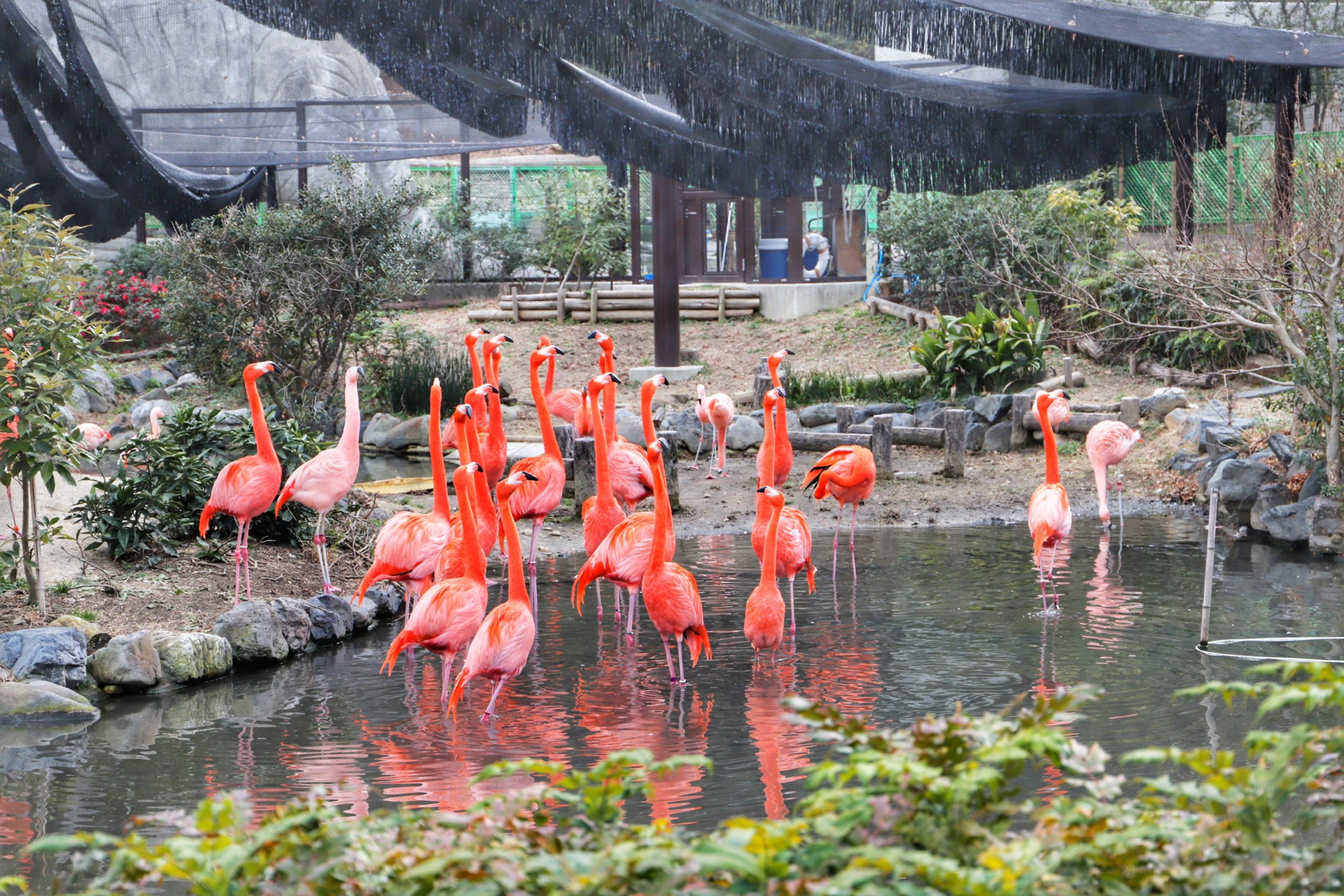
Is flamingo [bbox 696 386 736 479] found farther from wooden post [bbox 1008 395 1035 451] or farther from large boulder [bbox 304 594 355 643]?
large boulder [bbox 304 594 355 643]

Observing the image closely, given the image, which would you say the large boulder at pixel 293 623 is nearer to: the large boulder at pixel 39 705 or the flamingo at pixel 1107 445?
the large boulder at pixel 39 705

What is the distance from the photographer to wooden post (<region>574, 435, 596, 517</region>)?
8977 millimetres

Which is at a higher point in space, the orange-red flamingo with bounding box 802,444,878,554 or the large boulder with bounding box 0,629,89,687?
the orange-red flamingo with bounding box 802,444,878,554

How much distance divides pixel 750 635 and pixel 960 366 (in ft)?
26.2

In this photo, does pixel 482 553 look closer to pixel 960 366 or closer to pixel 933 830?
pixel 933 830

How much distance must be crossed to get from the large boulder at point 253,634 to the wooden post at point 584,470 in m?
3.23

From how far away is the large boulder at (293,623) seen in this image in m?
6.16

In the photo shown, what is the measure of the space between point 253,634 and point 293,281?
6710 millimetres

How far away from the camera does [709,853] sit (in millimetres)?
1678

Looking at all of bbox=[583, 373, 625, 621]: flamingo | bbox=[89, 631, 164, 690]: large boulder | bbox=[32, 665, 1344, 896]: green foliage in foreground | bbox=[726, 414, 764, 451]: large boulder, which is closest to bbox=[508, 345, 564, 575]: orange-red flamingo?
bbox=[583, 373, 625, 621]: flamingo

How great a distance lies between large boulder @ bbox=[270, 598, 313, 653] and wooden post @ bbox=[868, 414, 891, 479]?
5.53 m

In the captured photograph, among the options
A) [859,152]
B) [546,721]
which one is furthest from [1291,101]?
[546,721]

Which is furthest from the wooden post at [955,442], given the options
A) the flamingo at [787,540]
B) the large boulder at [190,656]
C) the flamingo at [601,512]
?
the large boulder at [190,656]

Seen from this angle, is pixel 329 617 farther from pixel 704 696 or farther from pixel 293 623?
pixel 704 696
